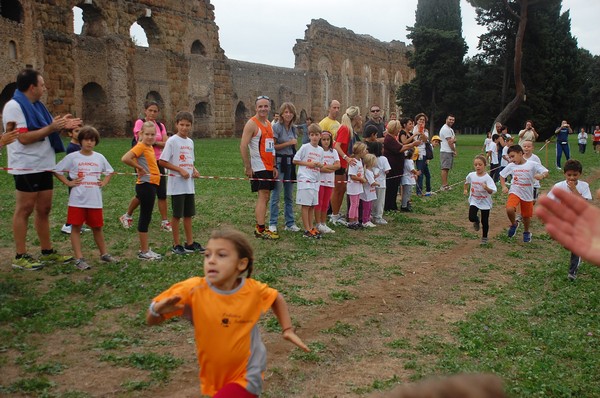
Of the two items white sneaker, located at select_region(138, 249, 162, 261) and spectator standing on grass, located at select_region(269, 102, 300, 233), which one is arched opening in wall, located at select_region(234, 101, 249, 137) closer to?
spectator standing on grass, located at select_region(269, 102, 300, 233)

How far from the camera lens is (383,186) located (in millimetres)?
10977

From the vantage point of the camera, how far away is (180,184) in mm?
7789

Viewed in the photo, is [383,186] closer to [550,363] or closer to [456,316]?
[456,316]

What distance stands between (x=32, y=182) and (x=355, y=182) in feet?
17.2

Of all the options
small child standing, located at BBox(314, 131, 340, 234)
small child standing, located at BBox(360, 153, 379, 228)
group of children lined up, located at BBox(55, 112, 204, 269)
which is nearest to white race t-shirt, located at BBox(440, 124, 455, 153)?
small child standing, located at BBox(360, 153, 379, 228)

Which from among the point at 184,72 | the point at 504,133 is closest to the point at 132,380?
the point at 504,133

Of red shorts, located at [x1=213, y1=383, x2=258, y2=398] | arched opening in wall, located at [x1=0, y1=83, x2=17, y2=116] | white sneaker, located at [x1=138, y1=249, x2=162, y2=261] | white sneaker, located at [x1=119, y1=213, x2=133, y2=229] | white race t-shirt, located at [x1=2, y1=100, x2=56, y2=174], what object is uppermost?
arched opening in wall, located at [x1=0, y1=83, x2=17, y2=116]

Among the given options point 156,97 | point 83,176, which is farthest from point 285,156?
point 156,97

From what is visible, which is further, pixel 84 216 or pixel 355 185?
pixel 355 185

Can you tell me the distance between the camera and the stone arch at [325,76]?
45625 millimetres

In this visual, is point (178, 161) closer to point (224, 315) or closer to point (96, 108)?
point (224, 315)

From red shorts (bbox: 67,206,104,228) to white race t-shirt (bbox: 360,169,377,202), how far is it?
4.73m

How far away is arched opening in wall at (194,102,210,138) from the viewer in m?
34.8

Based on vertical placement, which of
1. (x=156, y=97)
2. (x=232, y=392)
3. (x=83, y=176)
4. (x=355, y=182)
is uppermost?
(x=156, y=97)
